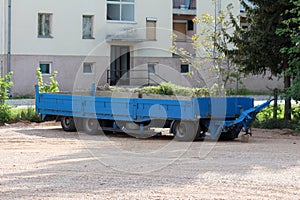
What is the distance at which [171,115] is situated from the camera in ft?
59.6

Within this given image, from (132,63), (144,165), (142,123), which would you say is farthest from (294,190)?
(132,63)

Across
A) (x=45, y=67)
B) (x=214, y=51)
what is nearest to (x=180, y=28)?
(x=45, y=67)

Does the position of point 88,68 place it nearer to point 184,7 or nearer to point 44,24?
point 44,24

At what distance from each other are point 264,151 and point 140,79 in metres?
27.1

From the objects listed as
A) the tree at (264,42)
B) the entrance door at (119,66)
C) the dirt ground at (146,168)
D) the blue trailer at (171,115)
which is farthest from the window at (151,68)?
the dirt ground at (146,168)

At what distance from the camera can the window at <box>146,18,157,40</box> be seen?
4434 centimetres

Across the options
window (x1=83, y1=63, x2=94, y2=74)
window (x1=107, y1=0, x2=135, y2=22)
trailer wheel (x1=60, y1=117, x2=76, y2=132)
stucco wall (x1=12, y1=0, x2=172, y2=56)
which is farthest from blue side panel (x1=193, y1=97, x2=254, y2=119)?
window (x1=107, y1=0, x2=135, y2=22)

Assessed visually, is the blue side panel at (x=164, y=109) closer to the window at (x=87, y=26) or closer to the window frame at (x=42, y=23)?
the window frame at (x=42, y=23)

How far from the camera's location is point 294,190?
35.4 ft

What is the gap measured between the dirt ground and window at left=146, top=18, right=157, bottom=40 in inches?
1017

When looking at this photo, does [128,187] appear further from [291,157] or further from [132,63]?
[132,63]

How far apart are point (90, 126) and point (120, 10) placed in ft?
78.4

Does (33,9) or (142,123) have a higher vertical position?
(33,9)

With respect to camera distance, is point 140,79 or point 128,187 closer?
point 128,187
